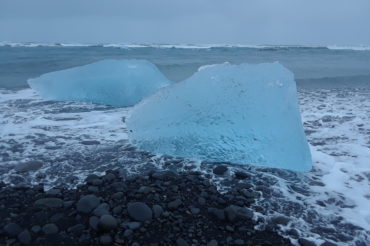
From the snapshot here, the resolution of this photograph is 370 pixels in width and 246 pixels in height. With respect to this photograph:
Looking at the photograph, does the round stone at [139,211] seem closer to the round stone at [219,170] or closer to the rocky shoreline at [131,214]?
the rocky shoreline at [131,214]

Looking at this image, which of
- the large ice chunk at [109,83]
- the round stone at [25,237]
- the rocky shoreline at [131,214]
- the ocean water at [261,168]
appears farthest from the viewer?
the large ice chunk at [109,83]

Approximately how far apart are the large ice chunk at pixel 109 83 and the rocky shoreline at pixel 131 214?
13.3ft

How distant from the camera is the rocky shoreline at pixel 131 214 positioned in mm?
2451

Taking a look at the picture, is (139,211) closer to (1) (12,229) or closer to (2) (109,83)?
(1) (12,229)

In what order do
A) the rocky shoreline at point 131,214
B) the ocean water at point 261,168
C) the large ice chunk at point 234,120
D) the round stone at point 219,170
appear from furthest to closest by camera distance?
the large ice chunk at point 234,120 < the round stone at point 219,170 < the ocean water at point 261,168 < the rocky shoreline at point 131,214

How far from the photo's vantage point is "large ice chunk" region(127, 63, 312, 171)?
3883mm

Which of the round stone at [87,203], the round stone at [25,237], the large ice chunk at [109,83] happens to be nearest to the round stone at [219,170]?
the round stone at [87,203]

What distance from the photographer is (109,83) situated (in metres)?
7.25

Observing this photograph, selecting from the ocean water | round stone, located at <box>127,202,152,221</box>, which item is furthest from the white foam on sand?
round stone, located at <box>127,202,152,221</box>

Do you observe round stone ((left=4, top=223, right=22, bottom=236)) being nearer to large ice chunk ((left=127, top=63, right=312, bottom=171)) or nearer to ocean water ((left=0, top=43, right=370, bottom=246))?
ocean water ((left=0, top=43, right=370, bottom=246))

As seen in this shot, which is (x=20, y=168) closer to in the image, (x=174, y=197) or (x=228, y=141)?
(x=174, y=197)

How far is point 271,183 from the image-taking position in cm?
352

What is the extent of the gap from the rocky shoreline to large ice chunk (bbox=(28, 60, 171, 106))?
4.06 m

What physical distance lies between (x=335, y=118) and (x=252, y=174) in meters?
3.39
